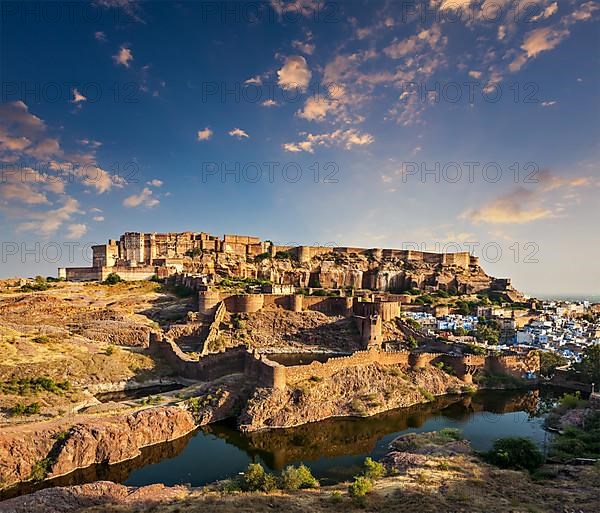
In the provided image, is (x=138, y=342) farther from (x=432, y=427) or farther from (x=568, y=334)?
(x=568, y=334)

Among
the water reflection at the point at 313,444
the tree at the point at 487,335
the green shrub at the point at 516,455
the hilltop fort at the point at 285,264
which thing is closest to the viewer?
the green shrub at the point at 516,455

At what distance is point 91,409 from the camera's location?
1925cm

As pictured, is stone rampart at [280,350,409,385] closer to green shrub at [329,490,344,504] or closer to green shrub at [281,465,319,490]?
green shrub at [281,465,319,490]

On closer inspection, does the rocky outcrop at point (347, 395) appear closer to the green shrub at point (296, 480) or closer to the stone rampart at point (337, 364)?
the stone rampart at point (337, 364)

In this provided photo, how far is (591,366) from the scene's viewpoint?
1054 inches

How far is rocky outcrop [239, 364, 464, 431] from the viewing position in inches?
794

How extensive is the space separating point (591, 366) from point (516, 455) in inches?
636

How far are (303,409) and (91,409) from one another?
418 inches

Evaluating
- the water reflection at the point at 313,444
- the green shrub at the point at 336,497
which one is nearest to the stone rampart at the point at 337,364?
the water reflection at the point at 313,444

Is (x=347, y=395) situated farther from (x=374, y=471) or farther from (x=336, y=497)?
(x=336, y=497)

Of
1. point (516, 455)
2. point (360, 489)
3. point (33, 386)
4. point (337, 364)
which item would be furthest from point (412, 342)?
point (33, 386)

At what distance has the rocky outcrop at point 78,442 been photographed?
578 inches

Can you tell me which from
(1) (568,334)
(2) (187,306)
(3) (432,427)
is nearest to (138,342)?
(2) (187,306)

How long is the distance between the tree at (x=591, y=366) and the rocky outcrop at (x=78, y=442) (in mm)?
26857
